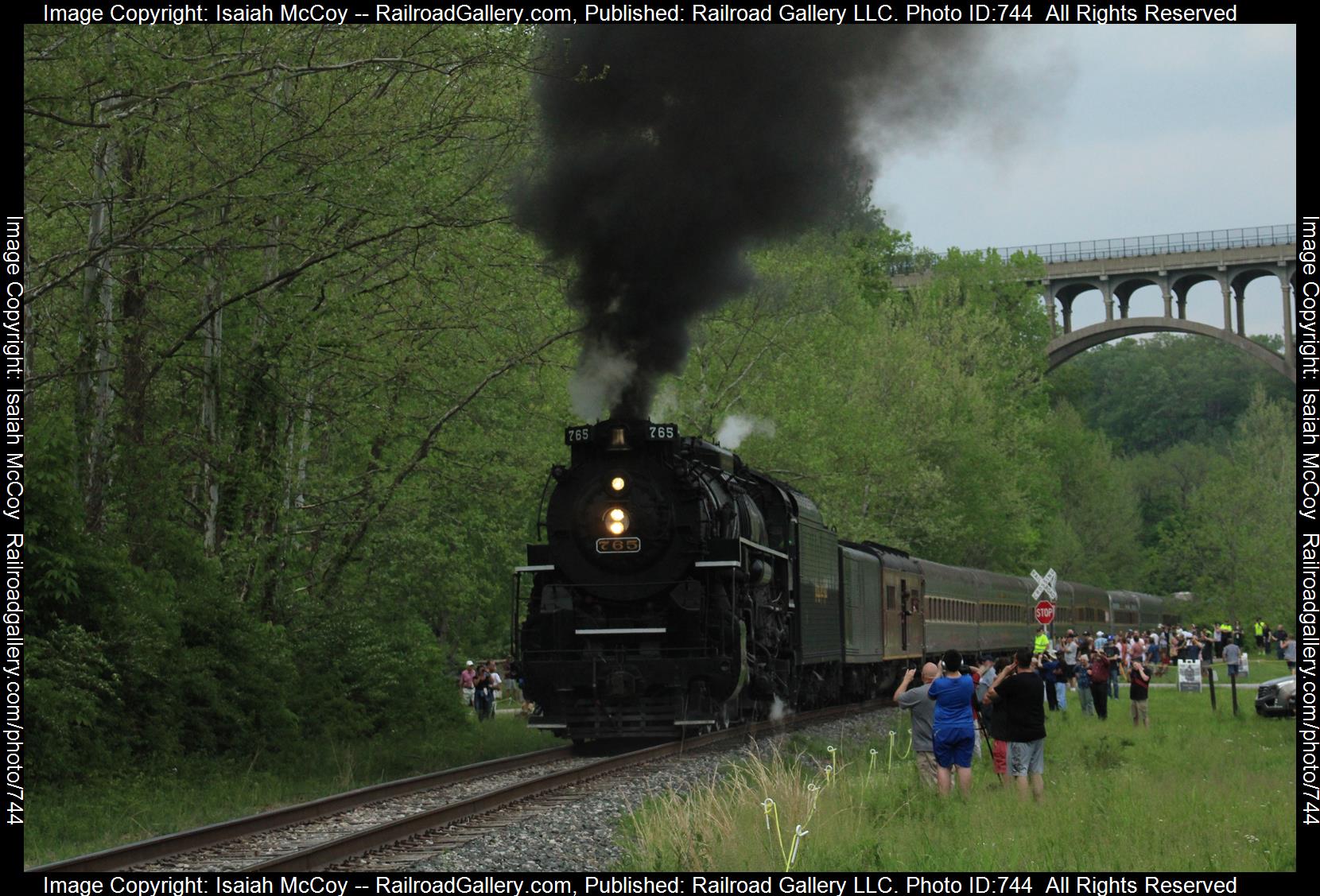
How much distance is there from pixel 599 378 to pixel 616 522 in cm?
279

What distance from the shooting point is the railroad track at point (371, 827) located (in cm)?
Result: 1018

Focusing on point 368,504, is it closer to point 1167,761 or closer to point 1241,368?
point 1167,761

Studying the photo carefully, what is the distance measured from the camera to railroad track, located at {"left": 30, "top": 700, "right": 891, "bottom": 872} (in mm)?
10180

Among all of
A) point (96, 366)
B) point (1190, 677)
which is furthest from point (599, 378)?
point (1190, 677)

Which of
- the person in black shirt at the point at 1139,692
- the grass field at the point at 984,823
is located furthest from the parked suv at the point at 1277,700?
the grass field at the point at 984,823

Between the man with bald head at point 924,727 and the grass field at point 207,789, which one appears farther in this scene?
the man with bald head at point 924,727

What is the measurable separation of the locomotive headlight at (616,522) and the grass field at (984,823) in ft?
10.0

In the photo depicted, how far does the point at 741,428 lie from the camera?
32.7 metres

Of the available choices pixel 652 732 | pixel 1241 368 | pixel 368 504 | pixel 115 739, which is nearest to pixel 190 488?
pixel 368 504

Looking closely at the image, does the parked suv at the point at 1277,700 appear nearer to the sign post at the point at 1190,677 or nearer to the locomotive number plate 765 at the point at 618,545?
the sign post at the point at 1190,677

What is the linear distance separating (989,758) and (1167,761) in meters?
1.94

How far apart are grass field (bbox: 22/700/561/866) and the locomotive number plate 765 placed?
319 centimetres

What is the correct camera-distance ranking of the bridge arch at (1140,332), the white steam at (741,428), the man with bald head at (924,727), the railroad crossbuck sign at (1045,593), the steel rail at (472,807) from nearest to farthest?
1. the steel rail at (472,807)
2. the man with bald head at (924,727)
3. the railroad crossbuck sign at (1045,593)
4. the white steam at (741,428)
5. the bridge arch at (1140,332)

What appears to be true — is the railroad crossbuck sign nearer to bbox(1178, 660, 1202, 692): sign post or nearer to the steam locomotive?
bbox(1178, 660, 1202, 692): sign post
